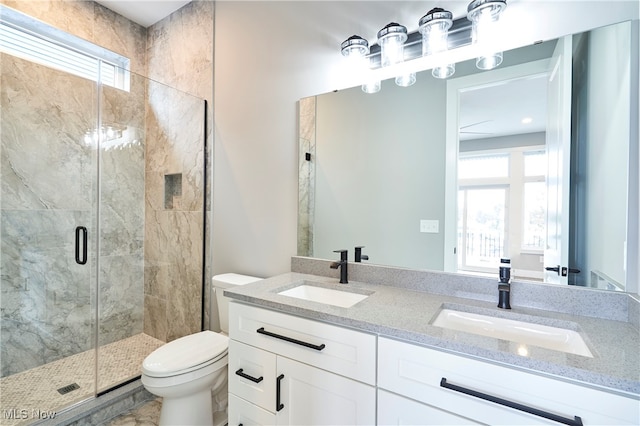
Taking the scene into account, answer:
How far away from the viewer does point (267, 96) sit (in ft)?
6.42

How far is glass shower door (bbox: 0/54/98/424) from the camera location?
2.00 m

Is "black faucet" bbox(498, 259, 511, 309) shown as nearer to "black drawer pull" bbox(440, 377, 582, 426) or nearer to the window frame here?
"black drawer pull" bbox(440, 377, 582, 426)

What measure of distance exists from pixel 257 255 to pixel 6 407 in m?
1.66

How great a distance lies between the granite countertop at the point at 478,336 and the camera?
0.70m

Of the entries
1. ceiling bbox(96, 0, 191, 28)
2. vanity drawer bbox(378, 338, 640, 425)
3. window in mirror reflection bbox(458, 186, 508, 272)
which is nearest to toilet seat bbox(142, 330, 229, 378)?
vanity drawer bbox(378, 338, 640, 425)

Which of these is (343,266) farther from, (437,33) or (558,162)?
(437,33)

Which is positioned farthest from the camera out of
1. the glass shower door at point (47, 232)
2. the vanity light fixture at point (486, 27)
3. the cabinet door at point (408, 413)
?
the glass shower door at point (47, 232)

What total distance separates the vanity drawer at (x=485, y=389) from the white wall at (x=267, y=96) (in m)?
1.05

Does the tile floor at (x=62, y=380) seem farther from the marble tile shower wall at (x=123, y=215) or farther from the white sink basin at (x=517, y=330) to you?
the white sink basin at (x=517, y=330)

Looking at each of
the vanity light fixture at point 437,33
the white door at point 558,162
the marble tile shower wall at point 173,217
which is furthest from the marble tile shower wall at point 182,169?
the white door at point 558,162

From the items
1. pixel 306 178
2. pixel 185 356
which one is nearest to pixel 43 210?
pixel 185 356

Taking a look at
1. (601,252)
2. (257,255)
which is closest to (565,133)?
(601,252)

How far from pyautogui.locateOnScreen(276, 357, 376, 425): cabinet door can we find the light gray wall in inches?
26.0

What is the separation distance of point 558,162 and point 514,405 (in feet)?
3.00
